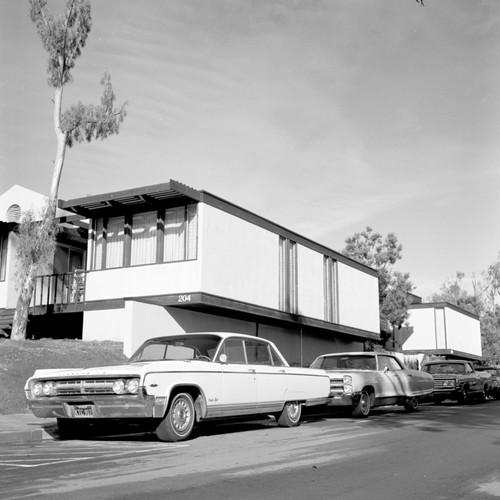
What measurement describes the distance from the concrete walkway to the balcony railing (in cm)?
1015

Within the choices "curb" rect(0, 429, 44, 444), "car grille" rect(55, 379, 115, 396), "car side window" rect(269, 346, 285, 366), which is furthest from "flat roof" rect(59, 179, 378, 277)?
"car grille" rect(55, 379, 115, 396)

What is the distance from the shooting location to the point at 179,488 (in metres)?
6.13

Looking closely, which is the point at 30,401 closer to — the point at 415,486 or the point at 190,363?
the point at 190,363

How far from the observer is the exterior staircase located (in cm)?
2328

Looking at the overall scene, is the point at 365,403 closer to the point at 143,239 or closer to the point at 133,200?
the point at 143,239

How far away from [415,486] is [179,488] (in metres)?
2.26

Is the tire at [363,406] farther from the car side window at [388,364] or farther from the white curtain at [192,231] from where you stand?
the white curtain at [192,231]

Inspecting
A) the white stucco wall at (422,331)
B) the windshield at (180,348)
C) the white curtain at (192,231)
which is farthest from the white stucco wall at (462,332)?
the windshield at (180,348)

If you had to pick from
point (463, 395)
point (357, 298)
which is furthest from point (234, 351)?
point (357, 298)

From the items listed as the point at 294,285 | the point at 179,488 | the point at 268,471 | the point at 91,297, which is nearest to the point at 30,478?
the point at 179,488

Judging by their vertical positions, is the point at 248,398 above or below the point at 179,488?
above

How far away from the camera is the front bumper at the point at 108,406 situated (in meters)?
9.26

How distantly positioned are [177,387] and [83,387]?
1.37 metres

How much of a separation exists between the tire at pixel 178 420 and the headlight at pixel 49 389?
1.71 m
